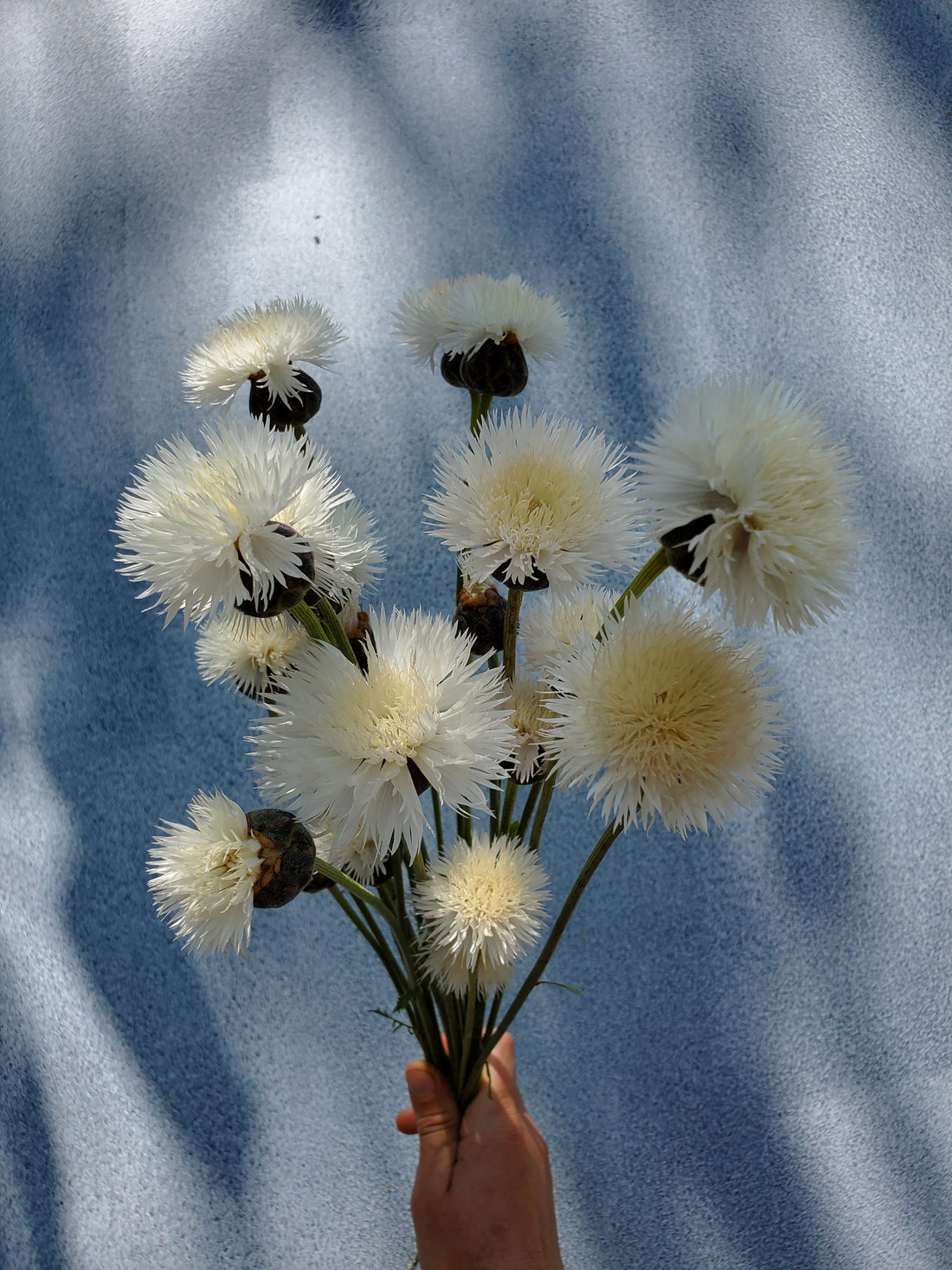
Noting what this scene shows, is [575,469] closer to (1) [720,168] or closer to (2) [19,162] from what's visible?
(1) [720,168]

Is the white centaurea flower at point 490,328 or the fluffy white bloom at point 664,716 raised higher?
the white centaurea flower at point 490,328

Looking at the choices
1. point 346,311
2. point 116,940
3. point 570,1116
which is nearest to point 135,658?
point 116,940

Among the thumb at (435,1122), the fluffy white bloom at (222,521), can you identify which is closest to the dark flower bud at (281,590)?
the fluffy white bloom at (222,521)

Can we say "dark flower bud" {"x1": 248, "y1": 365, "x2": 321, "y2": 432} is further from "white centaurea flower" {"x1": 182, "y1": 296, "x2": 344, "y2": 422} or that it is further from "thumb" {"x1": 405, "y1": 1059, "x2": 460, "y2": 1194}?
"thumb" {"x1": 405, "y1": 1059, "x2": 460, "y2": 1194}

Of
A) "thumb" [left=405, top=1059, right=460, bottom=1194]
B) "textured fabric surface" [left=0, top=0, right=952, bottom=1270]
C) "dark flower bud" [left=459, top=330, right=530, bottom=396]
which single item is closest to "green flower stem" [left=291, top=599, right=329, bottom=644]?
"dark flower bud" [left=459, top=330, right=530, bottom=396]

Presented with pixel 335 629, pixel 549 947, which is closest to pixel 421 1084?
pixel 549 947

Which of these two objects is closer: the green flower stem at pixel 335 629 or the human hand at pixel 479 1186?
the green flower stem at pixel 335 629

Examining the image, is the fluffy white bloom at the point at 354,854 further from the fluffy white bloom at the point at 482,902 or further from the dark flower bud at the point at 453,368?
the dark flower bud at the point at 453,368

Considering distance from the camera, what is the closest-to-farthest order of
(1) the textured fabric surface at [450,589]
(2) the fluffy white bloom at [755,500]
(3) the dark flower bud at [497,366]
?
(2) the fluffy white bloom at [755,500], (3) the dark flower bud at [497,366], (1) the textured fabric surface at [450,589]
